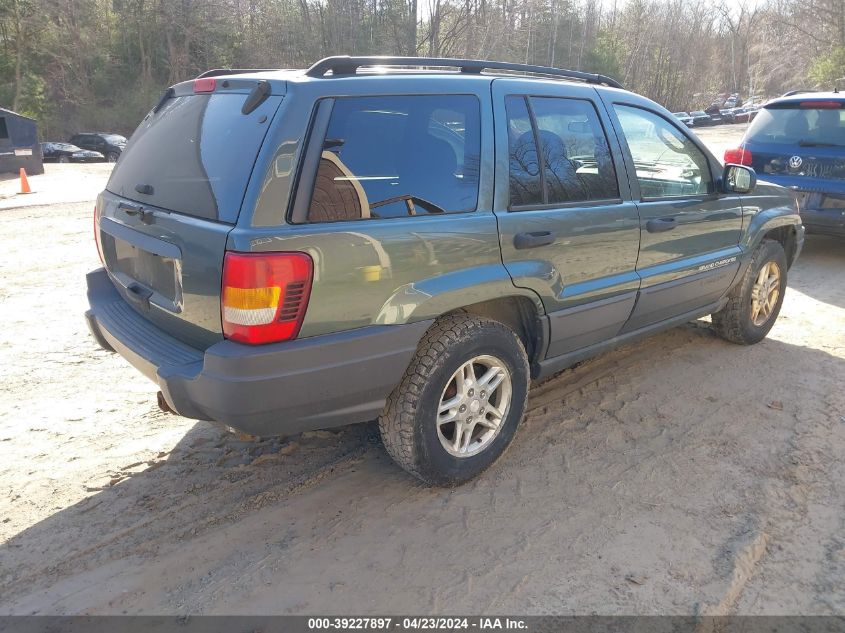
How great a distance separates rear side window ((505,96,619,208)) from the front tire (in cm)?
71

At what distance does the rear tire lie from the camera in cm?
489

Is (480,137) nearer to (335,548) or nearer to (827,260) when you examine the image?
(335,548)

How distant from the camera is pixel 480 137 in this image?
310 cm

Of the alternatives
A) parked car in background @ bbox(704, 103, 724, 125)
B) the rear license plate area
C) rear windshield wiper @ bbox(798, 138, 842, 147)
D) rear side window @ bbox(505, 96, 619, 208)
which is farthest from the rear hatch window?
parked car in background @ bbox(704, 103, 724, 125)

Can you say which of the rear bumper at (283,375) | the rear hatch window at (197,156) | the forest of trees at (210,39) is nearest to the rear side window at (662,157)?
the rear bumper at (283,375)

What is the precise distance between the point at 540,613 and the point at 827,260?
23.6ft

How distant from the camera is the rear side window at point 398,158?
8.72 ft

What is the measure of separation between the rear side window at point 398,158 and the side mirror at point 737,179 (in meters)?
2.11

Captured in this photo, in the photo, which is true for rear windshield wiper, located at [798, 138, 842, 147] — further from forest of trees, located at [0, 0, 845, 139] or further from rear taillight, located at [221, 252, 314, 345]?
forest of trees, located at [0, 0, 845, 139]

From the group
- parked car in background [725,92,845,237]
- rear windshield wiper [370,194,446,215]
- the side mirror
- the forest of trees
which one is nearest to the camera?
rear windshield wiper [370,194,446,215]

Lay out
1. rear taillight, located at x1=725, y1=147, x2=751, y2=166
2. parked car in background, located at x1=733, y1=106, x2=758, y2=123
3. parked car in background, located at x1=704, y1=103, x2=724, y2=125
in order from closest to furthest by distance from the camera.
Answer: rear taillight, located at x1=725, y1=147, x2=751, y2=166 < parked car in background, located at x1=704, y1=103, x2=724, y2=125 < parked car in background, located at x1=733, y1=106, x2=758, y2=123

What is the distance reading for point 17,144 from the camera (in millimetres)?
18422

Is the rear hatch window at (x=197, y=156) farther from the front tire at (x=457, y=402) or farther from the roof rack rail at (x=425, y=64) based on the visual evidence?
the front tire at (x=457, y=402)

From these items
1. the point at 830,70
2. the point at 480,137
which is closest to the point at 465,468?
the point at 480,137
